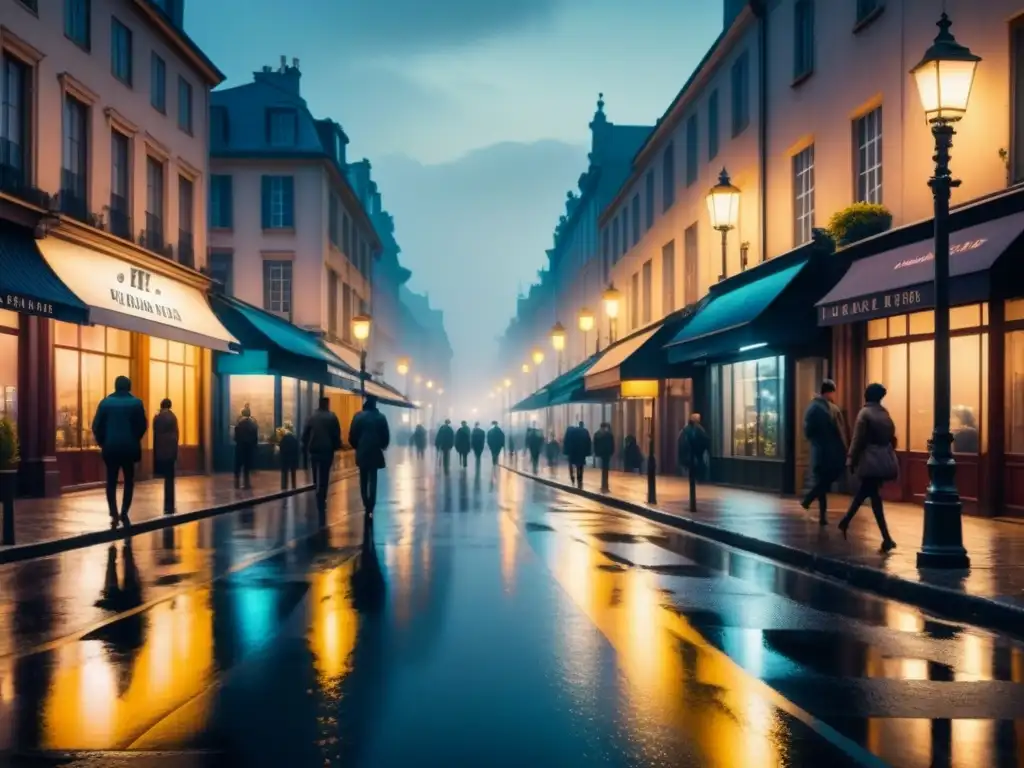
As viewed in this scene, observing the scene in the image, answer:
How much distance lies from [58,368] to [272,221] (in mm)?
21070

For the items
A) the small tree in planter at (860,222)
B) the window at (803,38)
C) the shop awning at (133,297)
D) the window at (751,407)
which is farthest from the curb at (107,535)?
the window at (803,38)

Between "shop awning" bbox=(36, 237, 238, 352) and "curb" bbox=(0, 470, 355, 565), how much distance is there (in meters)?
4.31

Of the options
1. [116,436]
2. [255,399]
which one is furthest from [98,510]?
[255,399]

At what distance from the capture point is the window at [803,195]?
856 inches

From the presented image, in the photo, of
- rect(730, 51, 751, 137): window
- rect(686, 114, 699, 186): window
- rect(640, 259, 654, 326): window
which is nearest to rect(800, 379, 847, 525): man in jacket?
rect(730, 51, 751, 137): window

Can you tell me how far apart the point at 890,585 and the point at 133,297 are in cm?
1834

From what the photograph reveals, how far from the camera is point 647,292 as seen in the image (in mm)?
37469

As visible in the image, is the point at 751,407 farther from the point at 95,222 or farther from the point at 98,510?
the point at 95,222

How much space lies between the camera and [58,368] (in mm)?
21922

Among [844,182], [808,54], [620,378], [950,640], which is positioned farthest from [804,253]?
[950,640]

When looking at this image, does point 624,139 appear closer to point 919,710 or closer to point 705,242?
point 705,242

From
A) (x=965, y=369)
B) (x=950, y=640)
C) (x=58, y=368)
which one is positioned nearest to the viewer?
(x=950, y=640)

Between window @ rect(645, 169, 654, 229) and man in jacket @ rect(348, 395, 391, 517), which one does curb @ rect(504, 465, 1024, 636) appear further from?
window @ rect(645, 169, 654, 229)

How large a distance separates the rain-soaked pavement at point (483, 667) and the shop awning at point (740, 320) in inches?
333
